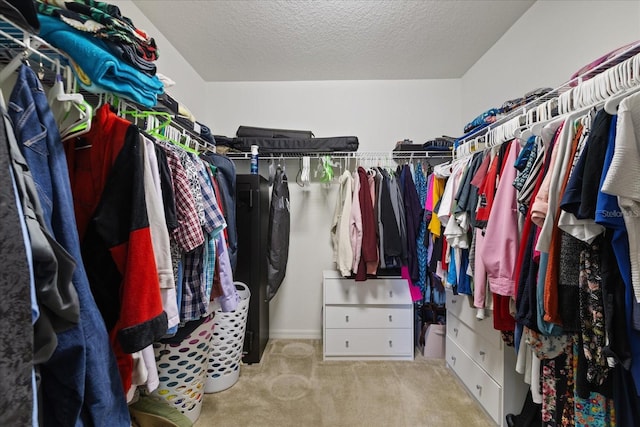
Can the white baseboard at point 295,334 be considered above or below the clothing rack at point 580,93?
below

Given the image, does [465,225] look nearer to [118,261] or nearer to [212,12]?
[118,261]

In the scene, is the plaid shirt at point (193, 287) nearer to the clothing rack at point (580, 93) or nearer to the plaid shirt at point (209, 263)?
the plaid shirt at point (209, 263)

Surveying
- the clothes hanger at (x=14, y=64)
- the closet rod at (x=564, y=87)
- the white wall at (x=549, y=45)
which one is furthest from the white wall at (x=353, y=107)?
the clothes hanger at (x=14, y=64)

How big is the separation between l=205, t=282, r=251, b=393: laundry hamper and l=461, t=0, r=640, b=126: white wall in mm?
2408

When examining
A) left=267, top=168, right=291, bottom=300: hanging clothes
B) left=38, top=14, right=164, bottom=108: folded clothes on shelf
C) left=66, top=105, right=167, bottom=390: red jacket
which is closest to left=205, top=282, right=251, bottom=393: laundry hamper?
left=267, top=168, right=291, bottom=300: hanging clothes

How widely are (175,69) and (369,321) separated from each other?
2546 millimetres

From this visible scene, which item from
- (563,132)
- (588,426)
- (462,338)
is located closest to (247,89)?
(563,132)

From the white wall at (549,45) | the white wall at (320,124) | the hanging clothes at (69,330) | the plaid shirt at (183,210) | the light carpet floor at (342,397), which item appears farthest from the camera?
the white wall at (320,124)

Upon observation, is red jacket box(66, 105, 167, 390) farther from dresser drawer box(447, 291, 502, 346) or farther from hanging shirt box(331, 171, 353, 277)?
dresser drawer box(447, 291, 502, 346)

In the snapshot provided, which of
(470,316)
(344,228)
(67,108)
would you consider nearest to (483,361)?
(470,316)

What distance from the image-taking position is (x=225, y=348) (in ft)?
6.00

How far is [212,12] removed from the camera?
1827 mm

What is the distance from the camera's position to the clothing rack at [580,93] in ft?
2.97

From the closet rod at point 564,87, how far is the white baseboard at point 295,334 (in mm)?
2111
